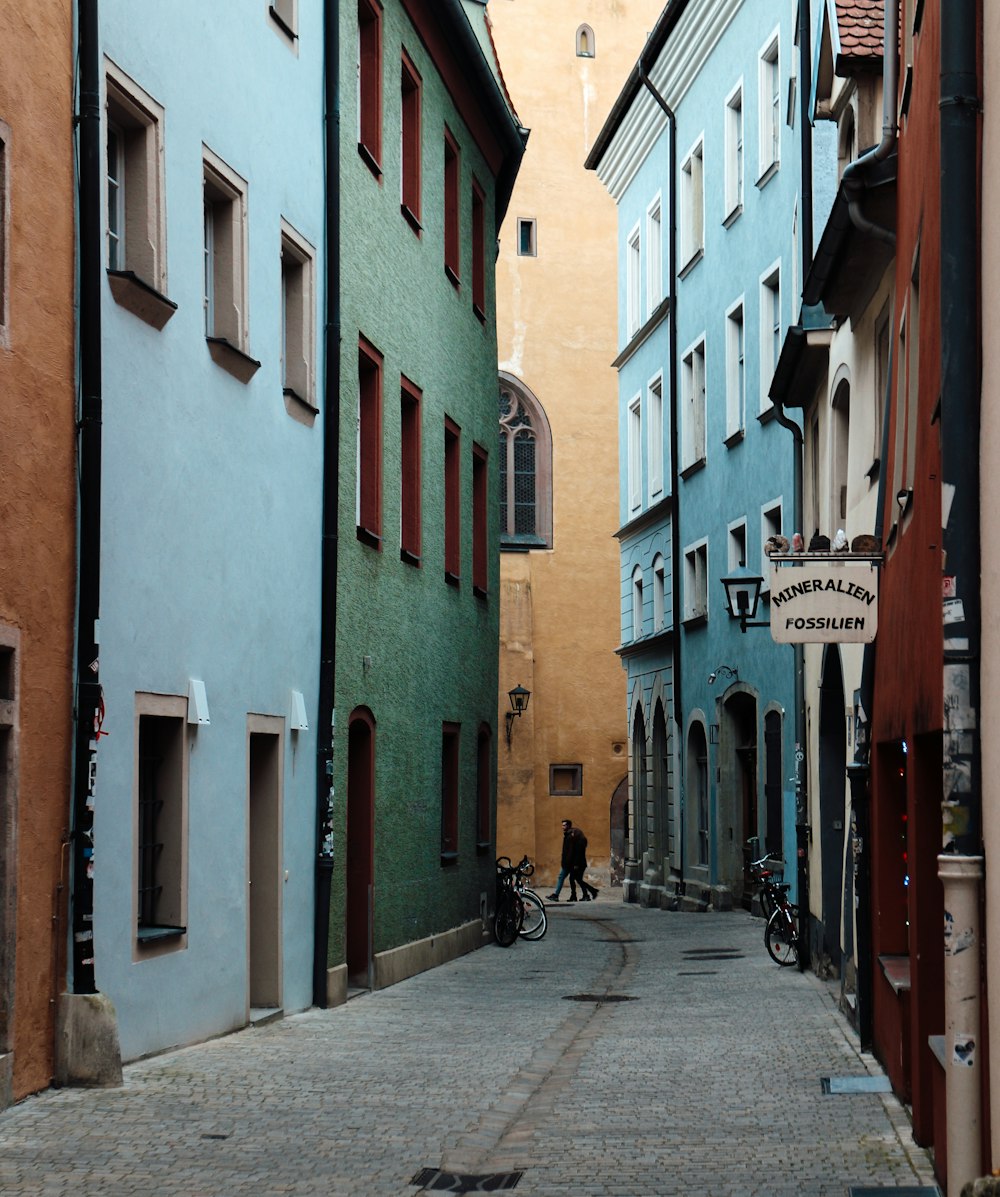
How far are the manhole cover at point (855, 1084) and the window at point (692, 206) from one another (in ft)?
74.3

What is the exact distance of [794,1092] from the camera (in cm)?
1091

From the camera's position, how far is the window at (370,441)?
18.4m

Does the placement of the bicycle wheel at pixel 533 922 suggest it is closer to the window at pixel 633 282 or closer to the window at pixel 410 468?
the window at pixel 410 468

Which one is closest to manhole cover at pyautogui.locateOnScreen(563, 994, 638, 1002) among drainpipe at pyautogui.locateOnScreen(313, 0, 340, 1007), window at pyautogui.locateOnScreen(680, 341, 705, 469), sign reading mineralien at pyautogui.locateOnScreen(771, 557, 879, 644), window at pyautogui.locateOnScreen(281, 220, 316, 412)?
drainpipe at pyautogui.locateOnScreen(313, 0, 340, 1007)

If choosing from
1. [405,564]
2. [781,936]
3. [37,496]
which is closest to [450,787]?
[405,564]

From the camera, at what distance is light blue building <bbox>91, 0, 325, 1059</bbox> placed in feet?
38.4

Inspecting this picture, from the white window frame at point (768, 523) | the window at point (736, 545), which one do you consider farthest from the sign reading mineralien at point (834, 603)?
the window at point (736, 545)

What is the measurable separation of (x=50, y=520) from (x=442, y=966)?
11.3m

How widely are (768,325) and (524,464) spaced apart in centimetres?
1638

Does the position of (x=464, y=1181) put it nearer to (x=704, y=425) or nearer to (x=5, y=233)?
(x=5, y=233)

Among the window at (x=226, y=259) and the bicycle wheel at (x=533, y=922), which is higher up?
the window at (x=226, y=259)

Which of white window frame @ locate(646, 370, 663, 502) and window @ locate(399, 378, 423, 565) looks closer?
window @ locate(399, 378, 423, 565)

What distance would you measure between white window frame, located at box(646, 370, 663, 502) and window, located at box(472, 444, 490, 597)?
10373mm

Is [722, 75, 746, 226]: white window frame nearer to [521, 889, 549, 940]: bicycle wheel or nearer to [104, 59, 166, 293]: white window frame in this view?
[521, 889, 549, 940]: bicycle wheel
